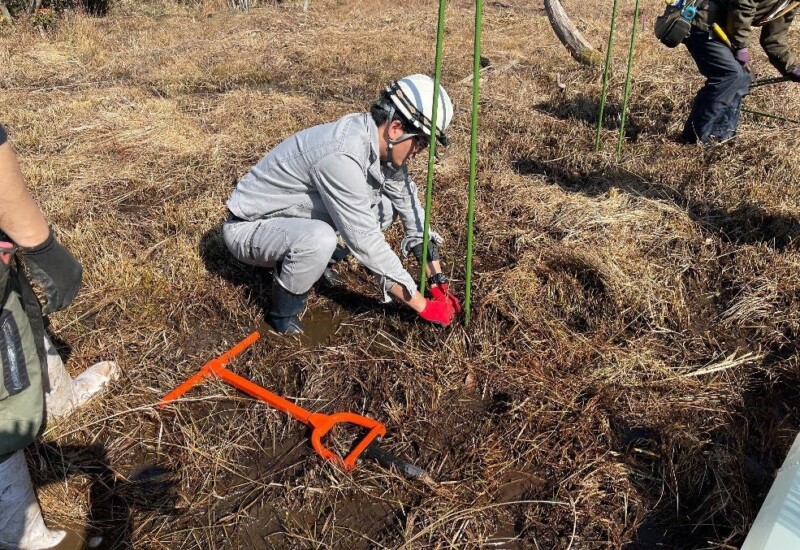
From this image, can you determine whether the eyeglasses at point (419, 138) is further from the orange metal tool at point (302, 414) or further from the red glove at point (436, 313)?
the orange metal tool at point (302, 414)

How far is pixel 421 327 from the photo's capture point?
307 cm

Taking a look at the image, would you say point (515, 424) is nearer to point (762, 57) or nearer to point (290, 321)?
point (290, 321)

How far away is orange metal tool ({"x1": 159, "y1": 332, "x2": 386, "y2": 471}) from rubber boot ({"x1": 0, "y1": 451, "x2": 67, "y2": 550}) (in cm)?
68

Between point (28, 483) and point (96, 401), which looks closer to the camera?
point (28, 483)

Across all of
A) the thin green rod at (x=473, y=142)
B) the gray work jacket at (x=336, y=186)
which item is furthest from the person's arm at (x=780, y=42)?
the gray work jacket at (x=336, y=186)

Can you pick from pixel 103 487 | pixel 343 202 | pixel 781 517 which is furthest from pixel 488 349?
pixel 103 487

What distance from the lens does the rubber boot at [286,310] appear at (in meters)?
3.06

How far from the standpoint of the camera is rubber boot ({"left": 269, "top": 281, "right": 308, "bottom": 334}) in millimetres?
3061

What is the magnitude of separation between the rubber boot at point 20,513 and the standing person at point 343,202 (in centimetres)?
137

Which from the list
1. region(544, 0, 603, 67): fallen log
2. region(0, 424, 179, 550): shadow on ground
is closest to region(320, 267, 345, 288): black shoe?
region(0, 424, 179, 550): shadow on ground

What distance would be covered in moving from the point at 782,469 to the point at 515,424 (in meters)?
0.95

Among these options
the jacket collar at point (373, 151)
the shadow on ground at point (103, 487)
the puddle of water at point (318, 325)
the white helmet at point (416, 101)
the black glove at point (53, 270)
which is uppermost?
the white helmet at point (416, 101)

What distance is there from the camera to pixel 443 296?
10.1ft

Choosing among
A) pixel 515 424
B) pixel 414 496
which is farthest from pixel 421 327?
pixel 414 496
